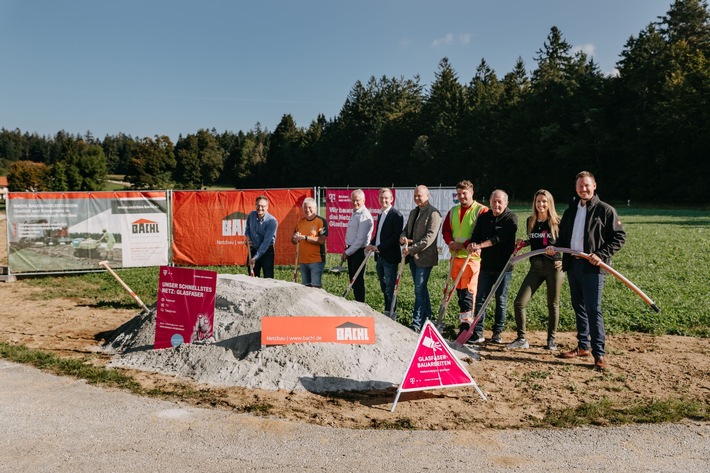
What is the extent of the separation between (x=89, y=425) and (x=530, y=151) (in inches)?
2660

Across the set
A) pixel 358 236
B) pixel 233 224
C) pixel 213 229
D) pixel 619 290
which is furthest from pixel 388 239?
pixel 213 229

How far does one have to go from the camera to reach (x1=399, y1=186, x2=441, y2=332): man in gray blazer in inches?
320

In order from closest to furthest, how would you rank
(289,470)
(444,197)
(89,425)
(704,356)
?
1. (289,470)
2. (89,425)
3. (704,356)
4. (444,197)

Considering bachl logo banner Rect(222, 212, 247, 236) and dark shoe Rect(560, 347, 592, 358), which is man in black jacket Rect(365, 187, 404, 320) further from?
bachl logo banner Rect(222, 212, 247, 236)

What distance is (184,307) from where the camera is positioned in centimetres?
718

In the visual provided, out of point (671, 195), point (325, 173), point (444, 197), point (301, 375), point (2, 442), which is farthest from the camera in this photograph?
point (325, 173)

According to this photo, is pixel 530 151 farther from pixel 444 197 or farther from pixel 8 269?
pixel 8 269

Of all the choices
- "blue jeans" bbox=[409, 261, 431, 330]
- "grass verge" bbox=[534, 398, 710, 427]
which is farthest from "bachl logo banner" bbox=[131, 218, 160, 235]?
"grass verge" bbox=[534, 398, 710, 427]

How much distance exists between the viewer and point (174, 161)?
300ft

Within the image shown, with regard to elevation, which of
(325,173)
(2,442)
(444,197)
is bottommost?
(2,442)

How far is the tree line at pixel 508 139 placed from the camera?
5325 cm

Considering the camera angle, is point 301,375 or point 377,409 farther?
point 301,375

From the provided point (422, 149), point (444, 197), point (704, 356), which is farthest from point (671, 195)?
point (704, 356)

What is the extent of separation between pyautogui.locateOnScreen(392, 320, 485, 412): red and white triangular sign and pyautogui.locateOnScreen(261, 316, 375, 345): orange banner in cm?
113
